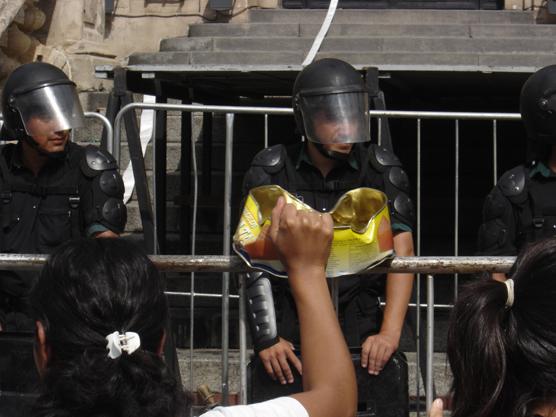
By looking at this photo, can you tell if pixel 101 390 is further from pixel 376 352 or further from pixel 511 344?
pixel 376 352

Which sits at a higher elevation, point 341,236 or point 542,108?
point 542,108

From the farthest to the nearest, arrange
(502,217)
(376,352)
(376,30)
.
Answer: (376,30) → (502,217) → (376,352)

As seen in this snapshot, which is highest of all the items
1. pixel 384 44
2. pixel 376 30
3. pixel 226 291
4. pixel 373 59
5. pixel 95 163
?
pixel 376 30

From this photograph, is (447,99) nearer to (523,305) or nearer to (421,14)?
(421,14)

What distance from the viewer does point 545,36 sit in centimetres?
845

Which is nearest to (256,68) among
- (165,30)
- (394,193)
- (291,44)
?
(291,44)

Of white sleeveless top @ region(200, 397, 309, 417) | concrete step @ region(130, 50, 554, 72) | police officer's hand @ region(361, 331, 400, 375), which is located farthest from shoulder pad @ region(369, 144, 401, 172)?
concrete step @ region(130, 50, 554, 72)

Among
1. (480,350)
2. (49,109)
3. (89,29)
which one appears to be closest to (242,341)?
(49,109)

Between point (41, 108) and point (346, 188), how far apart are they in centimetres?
136

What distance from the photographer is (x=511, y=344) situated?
1.82 metres

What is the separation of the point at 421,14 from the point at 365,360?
565cm

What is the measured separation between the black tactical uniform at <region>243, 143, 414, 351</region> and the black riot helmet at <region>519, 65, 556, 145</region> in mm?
574

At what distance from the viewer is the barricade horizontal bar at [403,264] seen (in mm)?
3176

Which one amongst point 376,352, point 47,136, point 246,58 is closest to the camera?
point 376,352
